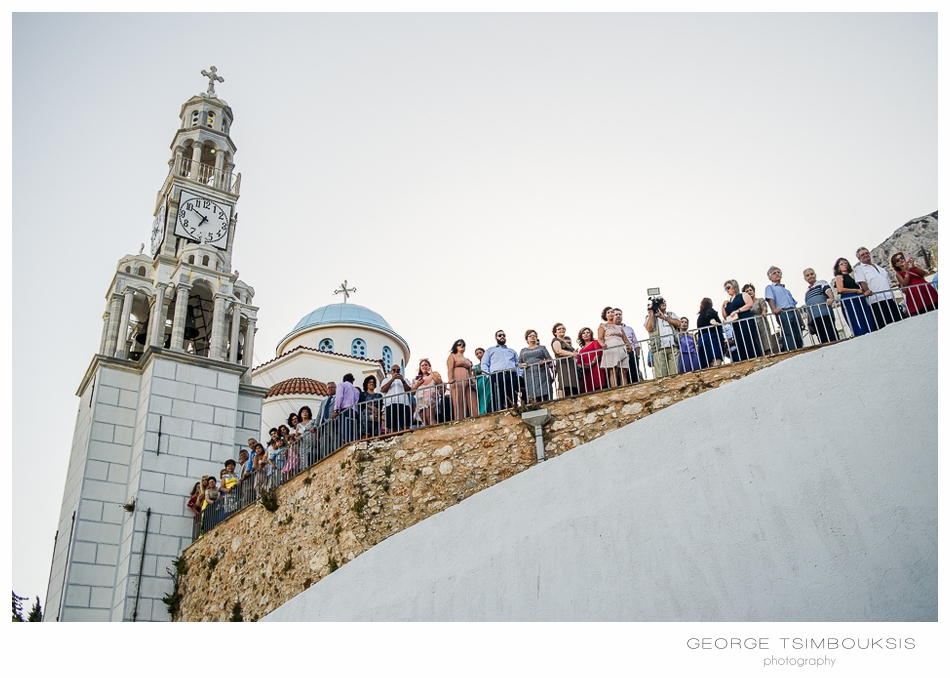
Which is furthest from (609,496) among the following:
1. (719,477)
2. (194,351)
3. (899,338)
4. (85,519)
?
(194,351)

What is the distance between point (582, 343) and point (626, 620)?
13.8 feet

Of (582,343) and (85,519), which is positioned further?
(85,519)

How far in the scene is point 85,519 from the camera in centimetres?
1497

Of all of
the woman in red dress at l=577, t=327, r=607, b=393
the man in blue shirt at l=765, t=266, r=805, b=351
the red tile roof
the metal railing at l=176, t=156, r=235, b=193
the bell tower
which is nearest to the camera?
the man in blue shirt at l=765, t=266, r=805, b=351

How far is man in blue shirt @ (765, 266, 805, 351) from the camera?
10.0 meters

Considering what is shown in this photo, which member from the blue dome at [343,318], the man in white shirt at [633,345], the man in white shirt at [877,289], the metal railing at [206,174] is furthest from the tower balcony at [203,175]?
the man in white shirt at [877,289]

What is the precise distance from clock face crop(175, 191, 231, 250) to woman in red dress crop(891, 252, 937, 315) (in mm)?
14878

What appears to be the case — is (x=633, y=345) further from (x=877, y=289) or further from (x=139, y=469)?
(x=139, y=469)

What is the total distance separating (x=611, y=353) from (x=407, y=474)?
296cm

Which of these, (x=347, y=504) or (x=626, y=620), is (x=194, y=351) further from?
(x=626, y=620)

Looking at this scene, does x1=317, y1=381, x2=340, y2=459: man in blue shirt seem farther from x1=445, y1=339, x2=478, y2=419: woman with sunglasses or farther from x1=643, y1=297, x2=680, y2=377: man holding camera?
x1=643, y1=297, x2=680, y2=377: man holding camera

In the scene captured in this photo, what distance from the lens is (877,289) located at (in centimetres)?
981

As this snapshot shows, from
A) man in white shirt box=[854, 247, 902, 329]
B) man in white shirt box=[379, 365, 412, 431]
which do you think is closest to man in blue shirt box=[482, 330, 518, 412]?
man in white shirt box=[379, 365, 412, 431]

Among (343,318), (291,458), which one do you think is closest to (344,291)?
(343,318)
